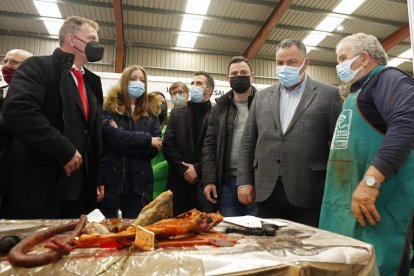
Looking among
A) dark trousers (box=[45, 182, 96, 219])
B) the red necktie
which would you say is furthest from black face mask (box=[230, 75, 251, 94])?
dark trousers (box=[45, 182, 96, 219])

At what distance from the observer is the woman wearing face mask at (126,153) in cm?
211

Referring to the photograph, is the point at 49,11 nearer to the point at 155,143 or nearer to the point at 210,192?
the point at 155,143

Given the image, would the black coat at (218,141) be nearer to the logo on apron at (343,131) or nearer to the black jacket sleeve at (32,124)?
the logo on apron at (343,131)

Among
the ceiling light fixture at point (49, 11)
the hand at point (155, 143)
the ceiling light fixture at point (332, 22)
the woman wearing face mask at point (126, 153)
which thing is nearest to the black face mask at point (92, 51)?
the woman wearing face mask at point (126, 153)

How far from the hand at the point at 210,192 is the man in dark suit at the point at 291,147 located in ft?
0.94

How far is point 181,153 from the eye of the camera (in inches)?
97.7

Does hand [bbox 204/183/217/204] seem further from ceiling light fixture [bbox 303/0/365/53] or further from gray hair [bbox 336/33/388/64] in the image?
ceiling light fixture [bbox 303/0/365/53]

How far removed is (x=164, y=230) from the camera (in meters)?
0.78

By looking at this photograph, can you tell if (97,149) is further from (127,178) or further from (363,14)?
(363,14)

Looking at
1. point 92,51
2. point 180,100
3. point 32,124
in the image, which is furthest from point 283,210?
point 180,100

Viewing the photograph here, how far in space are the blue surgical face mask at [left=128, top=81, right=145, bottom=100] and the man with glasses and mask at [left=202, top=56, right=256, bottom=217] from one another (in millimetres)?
567

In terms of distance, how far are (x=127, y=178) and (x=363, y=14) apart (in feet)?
25.0

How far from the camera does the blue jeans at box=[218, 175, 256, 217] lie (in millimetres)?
2156

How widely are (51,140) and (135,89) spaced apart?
3.29 ft
